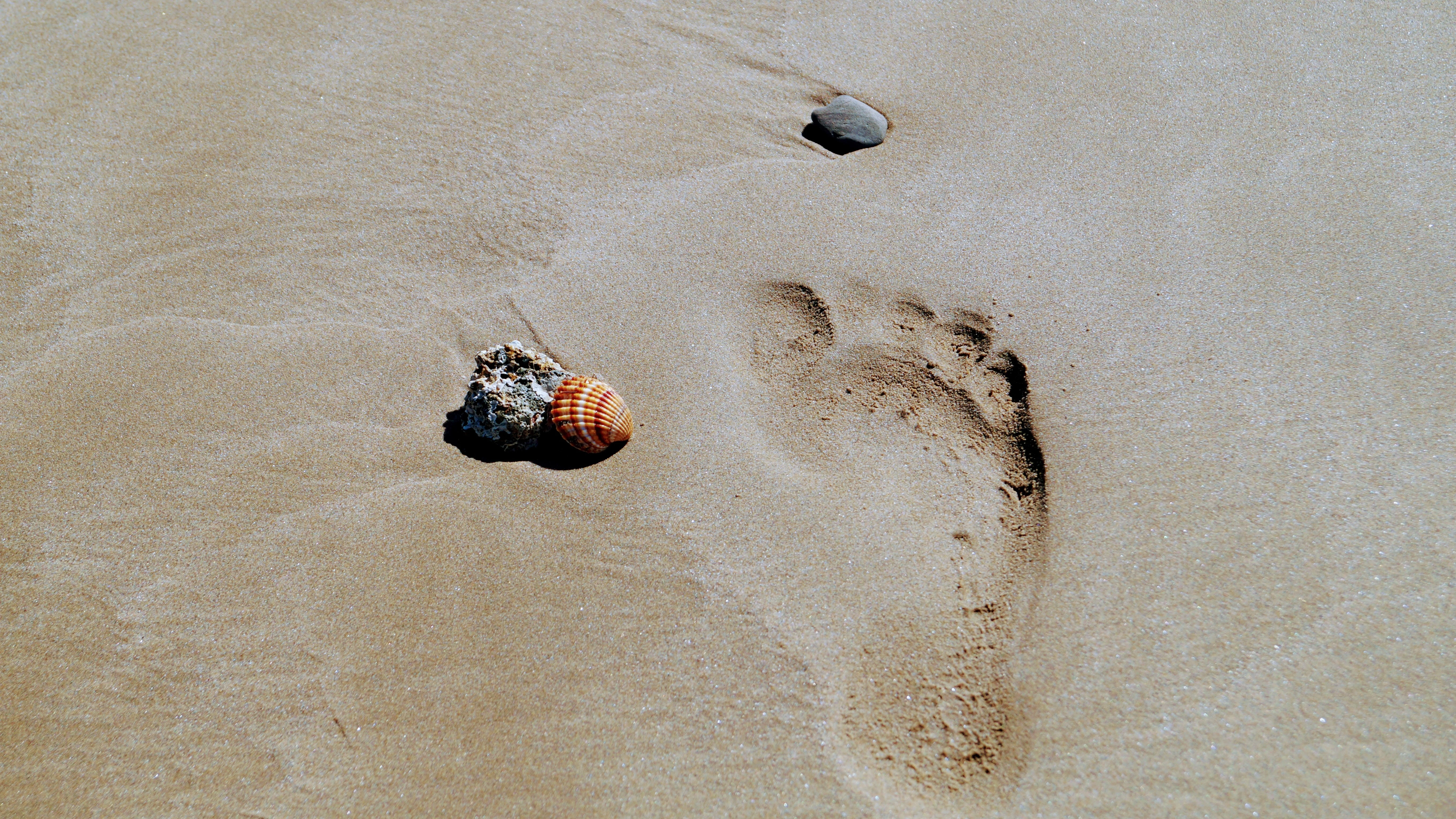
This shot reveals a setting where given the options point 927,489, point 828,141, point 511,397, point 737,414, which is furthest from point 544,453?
point 828,141

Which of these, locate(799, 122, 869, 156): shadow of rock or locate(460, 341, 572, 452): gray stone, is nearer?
locate(460, 341, 572, 452): gray stone

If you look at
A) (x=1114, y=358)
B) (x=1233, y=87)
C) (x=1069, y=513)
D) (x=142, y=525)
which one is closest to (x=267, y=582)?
(x=142, y=525)

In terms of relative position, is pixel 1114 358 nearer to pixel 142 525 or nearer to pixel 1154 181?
pixel 1154 181

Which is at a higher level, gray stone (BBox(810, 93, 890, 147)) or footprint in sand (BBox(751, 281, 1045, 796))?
gray stone (BBox(810, 93, 890, 147))

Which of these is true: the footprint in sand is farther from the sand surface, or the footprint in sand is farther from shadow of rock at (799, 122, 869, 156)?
shadow of rock at (799, 122, 869, 156)

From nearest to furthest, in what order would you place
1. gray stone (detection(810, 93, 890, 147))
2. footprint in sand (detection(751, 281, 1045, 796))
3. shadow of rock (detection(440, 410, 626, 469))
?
footprint in sand (detection(751, 281, 1045, 796))
shadow of rock (detection(440, 410, 626, 469))
gray stone (detection(810, 93, 890, 147))

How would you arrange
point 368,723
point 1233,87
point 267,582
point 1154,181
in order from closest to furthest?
point 368,723 < point 267,582 < point 1154,181 < point 1233,87

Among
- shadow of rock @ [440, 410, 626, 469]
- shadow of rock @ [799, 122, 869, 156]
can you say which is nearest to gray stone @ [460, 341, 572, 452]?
shadow of rock @ [440, 410, 626, 469]
